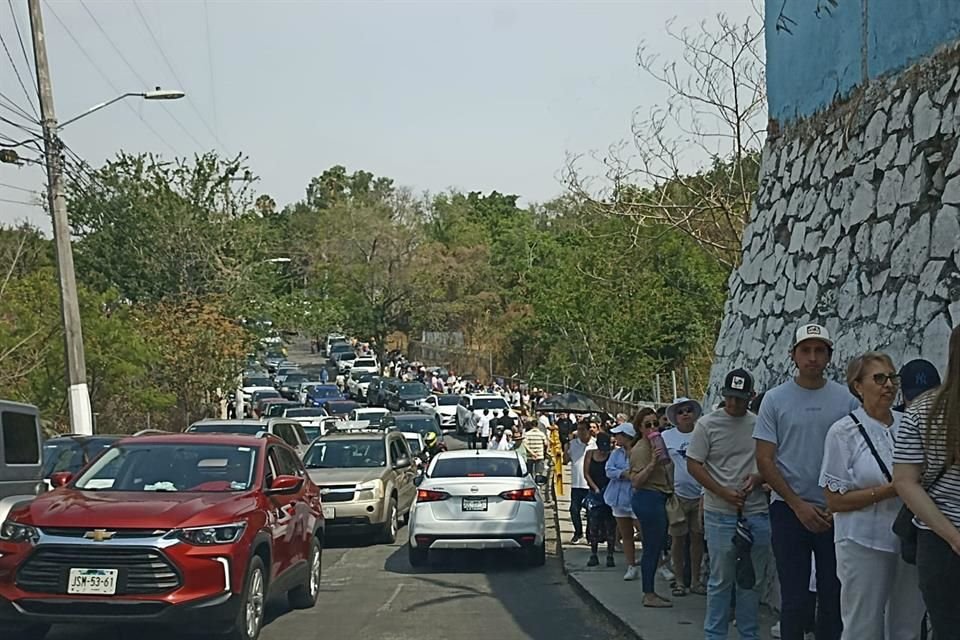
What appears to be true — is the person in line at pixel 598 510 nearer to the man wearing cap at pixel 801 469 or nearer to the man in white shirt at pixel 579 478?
the man in white shirt at pixel 579 478

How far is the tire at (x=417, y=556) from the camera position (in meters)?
15.6

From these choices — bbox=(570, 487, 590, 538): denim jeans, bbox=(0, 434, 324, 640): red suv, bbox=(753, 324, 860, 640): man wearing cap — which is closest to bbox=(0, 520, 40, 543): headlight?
bbox=(0, 434, 324, 640): red suv

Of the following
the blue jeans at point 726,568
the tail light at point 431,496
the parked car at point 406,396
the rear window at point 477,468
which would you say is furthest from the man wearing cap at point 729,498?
the parked car at point 406,396

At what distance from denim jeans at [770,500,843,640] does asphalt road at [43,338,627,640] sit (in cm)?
376

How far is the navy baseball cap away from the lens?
6.50 m

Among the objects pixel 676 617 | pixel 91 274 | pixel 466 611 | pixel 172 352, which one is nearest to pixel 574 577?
pixel 466 611

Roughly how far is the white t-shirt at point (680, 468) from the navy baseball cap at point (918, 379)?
4908 mm

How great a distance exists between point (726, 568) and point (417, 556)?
797cm

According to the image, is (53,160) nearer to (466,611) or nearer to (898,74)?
(466,611)

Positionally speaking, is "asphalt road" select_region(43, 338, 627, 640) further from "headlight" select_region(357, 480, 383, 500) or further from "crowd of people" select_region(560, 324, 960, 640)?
"crowd of people" select_region(560, 324, 960, 640)

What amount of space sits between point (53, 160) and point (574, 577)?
41.7ft

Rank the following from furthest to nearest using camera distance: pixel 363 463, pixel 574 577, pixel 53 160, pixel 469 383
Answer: pixel 469 383 < pixel 53 160 < pixel 363 463 < pixel 574 577

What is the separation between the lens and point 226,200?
144 ft

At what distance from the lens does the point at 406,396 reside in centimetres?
5278
